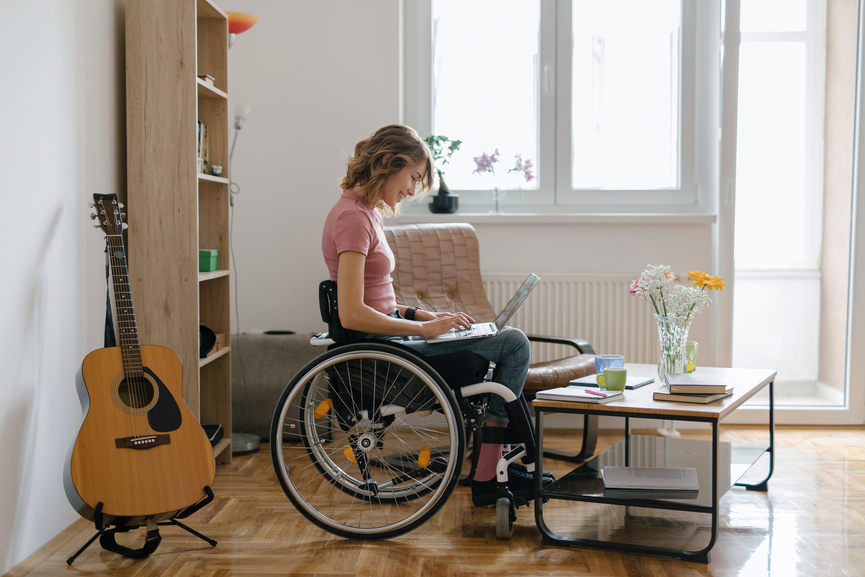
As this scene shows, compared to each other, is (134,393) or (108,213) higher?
(108,213)

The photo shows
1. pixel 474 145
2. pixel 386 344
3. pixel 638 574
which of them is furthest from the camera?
pixel 474 145

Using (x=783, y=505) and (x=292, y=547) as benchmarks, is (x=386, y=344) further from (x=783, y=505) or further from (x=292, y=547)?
(x=783, y=505)

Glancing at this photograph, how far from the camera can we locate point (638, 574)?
1.74m

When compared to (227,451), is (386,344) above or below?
above

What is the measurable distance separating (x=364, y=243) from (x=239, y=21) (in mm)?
1322

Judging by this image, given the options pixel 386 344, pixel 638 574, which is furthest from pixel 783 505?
pixel 386 344

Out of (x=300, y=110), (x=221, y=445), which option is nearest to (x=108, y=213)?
(x=221, y=445)

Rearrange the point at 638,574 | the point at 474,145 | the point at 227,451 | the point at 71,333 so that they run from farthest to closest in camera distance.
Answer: the point at 474,145
the point at 227,451
the point at 71,333
the point at 638,574

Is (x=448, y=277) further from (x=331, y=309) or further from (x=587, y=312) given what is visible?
(x=331, y=309)

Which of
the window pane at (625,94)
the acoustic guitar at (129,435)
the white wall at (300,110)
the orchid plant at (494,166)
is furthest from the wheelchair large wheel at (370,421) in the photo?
the window pane at (625,94)

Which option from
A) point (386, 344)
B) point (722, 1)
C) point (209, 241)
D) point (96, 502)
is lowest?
point (96, 502)

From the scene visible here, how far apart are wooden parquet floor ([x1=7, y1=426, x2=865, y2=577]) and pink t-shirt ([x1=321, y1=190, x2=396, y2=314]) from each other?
0.68 m

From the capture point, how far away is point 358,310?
188 cm

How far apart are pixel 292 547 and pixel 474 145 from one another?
209 centimetres
